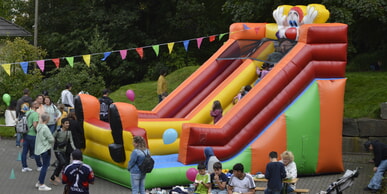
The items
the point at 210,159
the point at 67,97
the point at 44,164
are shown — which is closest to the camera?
the point at 210,159

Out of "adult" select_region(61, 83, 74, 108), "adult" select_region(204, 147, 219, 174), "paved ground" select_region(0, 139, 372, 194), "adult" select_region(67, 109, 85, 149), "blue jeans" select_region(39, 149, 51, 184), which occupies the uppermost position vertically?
"adult" select_region(61, 83, 74, 108)

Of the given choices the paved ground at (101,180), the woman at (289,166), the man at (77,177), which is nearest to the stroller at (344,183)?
the woman at (289,166)

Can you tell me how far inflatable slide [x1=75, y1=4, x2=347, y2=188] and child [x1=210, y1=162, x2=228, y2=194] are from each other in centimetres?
202

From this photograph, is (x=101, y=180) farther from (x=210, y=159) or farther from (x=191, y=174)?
(x=210, y=159)

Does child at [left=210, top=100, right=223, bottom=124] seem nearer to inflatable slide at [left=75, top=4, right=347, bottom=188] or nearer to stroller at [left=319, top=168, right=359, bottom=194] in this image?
inflatable slide at [left=75, top=4, right=347, bottom=188]

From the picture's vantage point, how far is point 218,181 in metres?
11.9

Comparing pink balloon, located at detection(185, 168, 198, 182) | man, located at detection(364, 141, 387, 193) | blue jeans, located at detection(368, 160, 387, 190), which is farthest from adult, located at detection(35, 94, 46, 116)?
blue jeans, located at detection(368, 160, 387, 190)

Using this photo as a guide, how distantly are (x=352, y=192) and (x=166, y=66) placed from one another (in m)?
19.8

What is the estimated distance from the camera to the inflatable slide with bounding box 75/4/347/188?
553 inches

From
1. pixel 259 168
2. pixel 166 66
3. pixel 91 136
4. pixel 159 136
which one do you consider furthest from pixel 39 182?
pixel 166 66

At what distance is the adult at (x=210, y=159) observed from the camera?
42.8 feet

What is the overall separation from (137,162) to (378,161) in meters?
4.77

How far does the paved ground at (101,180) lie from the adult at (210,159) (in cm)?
166

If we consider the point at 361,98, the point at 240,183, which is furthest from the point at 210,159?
the point at 361,98
